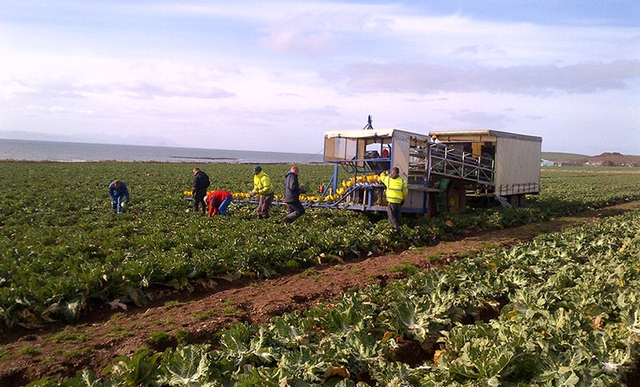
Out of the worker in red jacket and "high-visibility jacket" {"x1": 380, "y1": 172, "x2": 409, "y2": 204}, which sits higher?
"high-visibility jacket" {"x1": 380, "y1": 172, "x2": 409, "y2": 204}

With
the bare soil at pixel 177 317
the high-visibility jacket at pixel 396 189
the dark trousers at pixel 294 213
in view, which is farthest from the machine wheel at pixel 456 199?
the bare soil at pixel 177 317

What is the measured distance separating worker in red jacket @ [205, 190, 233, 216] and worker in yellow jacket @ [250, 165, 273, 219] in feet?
3.50

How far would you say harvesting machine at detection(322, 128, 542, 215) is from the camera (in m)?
14.3

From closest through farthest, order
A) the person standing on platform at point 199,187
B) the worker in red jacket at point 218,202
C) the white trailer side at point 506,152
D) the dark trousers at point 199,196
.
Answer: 1. the worker in red jacket at point 218,202
2. the person standing on platform at point 199,187
3. the dark trousers at point 199,196
4. the white trailer side at point 506,152

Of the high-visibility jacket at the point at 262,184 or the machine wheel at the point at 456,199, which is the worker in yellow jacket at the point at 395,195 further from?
the machine wheel at the point at 456,199

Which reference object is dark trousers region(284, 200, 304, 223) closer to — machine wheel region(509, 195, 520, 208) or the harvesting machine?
the harvesting machine

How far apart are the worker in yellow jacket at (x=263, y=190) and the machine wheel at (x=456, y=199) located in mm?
6329

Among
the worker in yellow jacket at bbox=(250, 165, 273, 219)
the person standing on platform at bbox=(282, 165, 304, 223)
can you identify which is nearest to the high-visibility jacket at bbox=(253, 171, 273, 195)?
the worker in yellow jacket at bbox=(250, 165, 273, 219)

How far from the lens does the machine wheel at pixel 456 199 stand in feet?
Answer: 56.1

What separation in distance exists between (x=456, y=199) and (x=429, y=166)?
9.11ft

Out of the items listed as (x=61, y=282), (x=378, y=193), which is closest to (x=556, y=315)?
(x=61, y=282)

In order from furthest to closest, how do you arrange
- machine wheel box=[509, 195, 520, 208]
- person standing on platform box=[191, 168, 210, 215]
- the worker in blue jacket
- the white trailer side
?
1. machine wheel box=[509, 195, 520, 208]
2. the white trailer side
3. person standing on platform box=[191, 168, 210, 215]
4. the worker in blue jacket

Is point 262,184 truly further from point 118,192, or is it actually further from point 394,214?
point 118,192

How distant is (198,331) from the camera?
6.59 m
